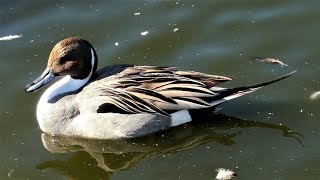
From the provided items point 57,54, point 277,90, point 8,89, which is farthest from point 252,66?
point 8,89

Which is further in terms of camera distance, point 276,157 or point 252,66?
point 252,66

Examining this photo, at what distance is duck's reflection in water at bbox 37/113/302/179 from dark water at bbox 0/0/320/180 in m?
0.01

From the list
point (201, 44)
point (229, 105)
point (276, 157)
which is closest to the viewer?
point (276, 157)

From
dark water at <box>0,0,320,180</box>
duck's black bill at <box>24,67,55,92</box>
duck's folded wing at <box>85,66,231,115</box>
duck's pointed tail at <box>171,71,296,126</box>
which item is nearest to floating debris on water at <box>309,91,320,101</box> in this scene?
dark water at <box>0,0,320,180</box>

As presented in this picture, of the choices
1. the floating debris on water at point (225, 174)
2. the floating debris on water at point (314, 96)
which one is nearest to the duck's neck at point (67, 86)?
the floating debris on water at point (225, 174)

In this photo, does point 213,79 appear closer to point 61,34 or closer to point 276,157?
point 276,157

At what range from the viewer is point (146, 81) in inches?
272

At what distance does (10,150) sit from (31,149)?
Result: 216 mm

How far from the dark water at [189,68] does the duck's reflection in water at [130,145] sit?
0.01m

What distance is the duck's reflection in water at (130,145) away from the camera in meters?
6.75

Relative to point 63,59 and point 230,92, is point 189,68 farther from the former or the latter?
point 63,59

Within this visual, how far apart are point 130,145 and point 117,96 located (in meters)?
0.54

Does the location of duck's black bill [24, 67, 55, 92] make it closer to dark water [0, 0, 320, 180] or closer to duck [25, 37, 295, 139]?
duck [25, 37, 295, 139]

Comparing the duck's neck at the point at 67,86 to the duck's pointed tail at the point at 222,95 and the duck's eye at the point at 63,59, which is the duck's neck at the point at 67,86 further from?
the duck's pointed tail at the point at 222,95
